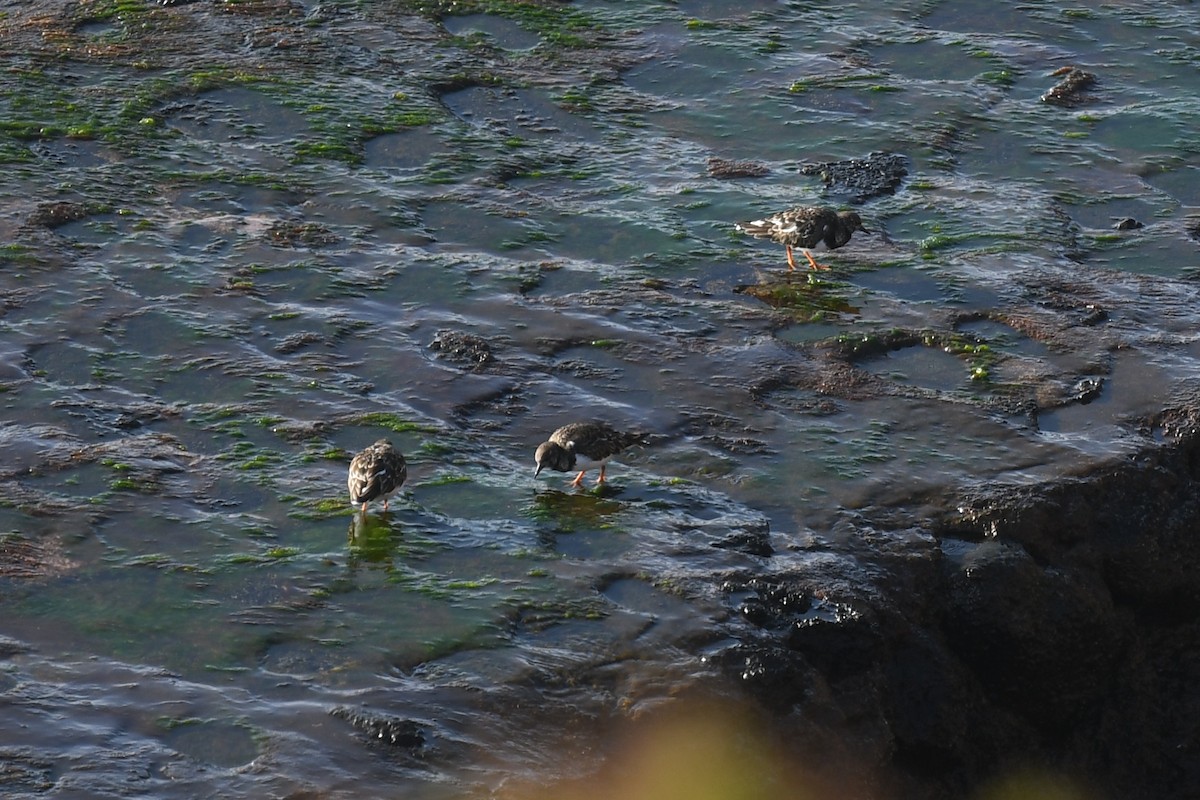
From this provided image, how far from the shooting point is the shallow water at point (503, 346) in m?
8.52

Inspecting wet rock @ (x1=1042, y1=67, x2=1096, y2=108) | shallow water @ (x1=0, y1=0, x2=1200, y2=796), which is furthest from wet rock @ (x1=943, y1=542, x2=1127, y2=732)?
wet rock @ (x1=1042, y1=67, x2=1096, y2=108)

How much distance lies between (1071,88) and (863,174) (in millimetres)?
3097

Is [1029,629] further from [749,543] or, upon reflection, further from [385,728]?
[385,728]

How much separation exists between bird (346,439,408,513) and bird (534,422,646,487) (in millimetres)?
931

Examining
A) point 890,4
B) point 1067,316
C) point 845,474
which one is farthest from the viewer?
point 890,4

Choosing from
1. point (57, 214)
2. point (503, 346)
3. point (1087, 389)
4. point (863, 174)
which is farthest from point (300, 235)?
point (1087, 389)

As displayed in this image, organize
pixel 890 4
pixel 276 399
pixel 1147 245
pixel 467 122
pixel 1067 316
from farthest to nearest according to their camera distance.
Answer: pixel 890 4
pixel 467 122
pixel 1147 245
pixel 1067 316
pixel 276 399

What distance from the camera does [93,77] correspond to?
15602 mm

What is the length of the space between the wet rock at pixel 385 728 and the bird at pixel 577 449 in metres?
2.36

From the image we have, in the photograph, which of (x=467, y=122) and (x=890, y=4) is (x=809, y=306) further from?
(x=890, y=4)

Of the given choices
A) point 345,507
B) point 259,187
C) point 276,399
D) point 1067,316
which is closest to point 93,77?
point 259,187

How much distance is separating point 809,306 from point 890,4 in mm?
7092

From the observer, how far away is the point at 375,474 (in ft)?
31.3

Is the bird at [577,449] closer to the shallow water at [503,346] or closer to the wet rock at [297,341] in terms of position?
the shallow water at [503,346]
